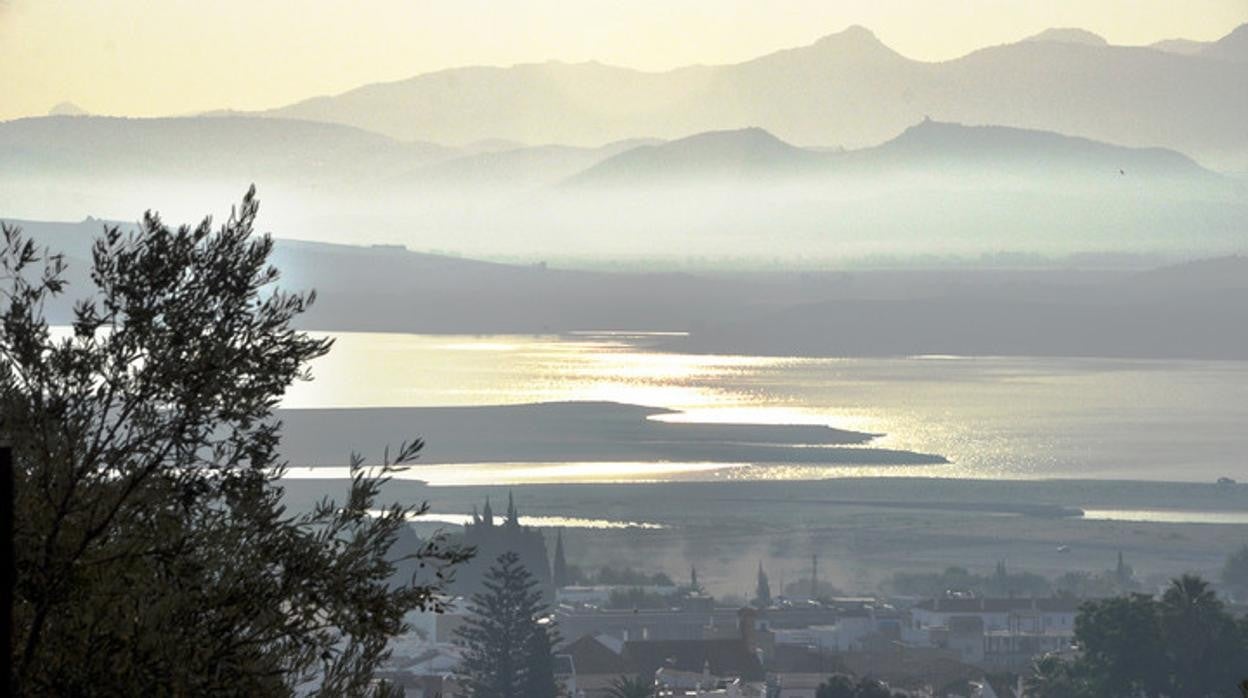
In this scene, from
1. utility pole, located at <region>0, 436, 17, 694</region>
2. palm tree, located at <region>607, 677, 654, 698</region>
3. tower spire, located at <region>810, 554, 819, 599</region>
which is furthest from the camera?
tower spire, located at <region>810, 554, 819, 599</region>

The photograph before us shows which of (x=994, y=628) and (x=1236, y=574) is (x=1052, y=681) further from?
(x=1236, y=574)

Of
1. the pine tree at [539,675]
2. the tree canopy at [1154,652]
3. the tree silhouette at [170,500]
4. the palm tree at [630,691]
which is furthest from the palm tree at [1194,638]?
the tree silhouette at [170,500]

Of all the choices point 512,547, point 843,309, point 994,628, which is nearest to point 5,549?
point 994,628

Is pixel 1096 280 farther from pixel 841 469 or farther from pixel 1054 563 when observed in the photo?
pixel 1054 563

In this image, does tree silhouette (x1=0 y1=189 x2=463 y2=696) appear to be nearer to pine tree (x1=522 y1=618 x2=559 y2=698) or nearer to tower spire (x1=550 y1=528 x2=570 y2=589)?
pine tree (x1=522 y1=618 x2=559 y2=698)

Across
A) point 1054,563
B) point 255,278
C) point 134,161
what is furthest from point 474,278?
point 255,278

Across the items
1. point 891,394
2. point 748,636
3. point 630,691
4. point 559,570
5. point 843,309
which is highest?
point 843,309

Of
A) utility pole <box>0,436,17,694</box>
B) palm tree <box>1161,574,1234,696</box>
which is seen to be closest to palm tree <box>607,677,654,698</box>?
palm tree <box>1161,574,1234,696</box>

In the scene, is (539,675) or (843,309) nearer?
(539,675)

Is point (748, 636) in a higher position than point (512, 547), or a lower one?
lower
